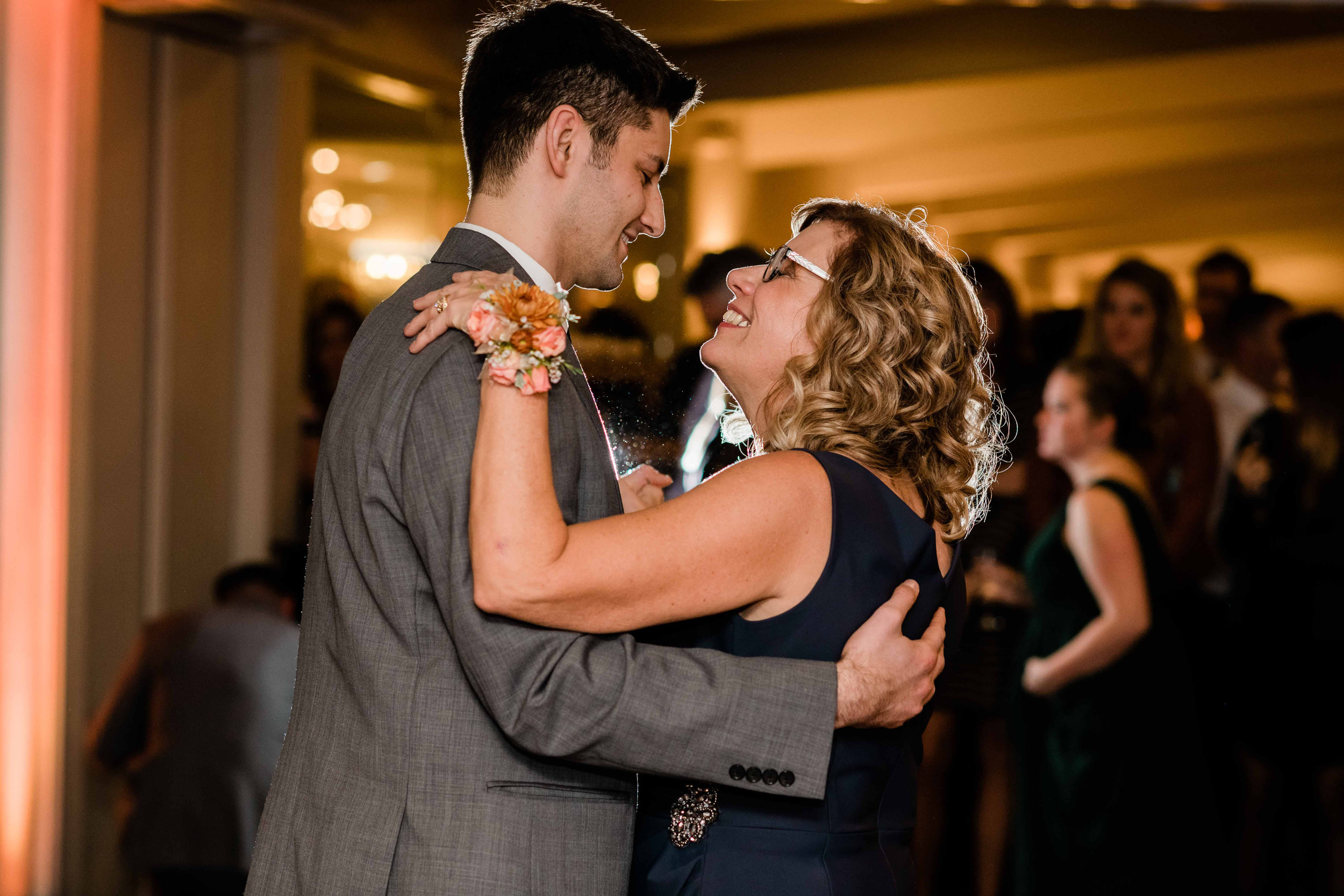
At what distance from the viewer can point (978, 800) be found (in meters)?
3.38

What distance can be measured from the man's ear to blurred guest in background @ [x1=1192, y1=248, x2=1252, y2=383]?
2.66 meters

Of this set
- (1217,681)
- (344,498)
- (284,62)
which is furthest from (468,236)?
(1217,681)

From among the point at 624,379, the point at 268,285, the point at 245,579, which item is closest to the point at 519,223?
the point at 624,379

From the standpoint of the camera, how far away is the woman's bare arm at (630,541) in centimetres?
116

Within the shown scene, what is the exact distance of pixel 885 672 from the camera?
52.4 inches

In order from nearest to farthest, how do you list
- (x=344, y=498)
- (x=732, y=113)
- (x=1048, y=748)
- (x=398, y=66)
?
(x=344, y=498), (x=732, y=113), (x=1048, y=748), (x=398, y=66)

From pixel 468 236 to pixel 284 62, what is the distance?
258 centimetres

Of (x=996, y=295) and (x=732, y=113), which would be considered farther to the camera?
(x=996, y=295)

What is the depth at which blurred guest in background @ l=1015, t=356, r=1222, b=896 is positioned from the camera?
3.13 m

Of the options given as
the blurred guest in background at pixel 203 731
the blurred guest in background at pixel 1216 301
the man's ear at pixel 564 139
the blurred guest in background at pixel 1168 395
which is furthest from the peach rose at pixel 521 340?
the blurred guest in background at pixel 1216 301

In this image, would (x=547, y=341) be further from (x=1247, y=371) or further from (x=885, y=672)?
(x=1247, y=371)

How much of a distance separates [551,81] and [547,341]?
1.51ft

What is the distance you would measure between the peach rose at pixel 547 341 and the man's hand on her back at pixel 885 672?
1.61 feet

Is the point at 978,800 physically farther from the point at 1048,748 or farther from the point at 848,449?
the point at 848,449
